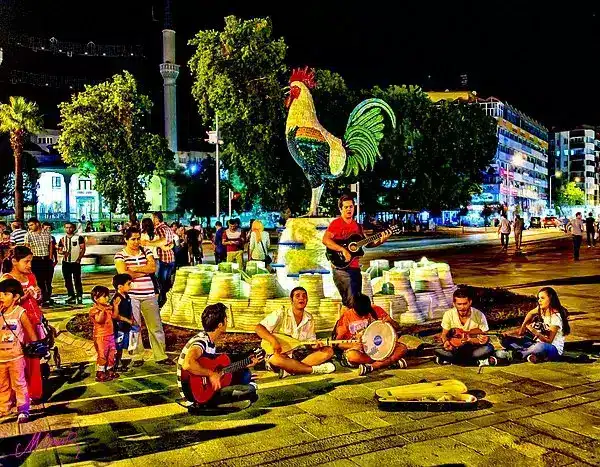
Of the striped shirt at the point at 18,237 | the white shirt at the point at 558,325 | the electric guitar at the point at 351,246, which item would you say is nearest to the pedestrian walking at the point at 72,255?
the striped shirt at the point at 18,237

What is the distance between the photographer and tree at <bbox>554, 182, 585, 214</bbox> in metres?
128

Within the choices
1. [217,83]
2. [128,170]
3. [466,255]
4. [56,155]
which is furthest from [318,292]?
[56,155]

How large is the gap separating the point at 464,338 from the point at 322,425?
2.85 metres

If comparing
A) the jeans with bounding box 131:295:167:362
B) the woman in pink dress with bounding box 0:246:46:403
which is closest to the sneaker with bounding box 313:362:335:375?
the jeans with bounding box 131:295:167:362

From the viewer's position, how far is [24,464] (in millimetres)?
4758

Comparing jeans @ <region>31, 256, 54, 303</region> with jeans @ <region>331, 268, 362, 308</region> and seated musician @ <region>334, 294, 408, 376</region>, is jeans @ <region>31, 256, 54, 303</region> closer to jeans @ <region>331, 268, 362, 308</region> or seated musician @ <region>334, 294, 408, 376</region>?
jeans @ <region>331, 268, 362, 308</region>

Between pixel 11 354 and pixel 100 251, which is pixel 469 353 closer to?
pixel 11 354

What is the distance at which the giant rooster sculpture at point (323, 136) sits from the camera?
37.2ft

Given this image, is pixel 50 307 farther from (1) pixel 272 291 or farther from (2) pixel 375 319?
(2) pixel 375 319

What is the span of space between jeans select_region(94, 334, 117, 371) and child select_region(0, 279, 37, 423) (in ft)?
4.69

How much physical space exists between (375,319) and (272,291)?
286 cm

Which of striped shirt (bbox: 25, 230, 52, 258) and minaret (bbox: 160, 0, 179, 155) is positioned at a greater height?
minaret (bbox: 160, 0, 179, 155)

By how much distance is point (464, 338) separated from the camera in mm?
7664

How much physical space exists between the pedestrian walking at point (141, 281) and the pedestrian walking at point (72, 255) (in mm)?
6497
